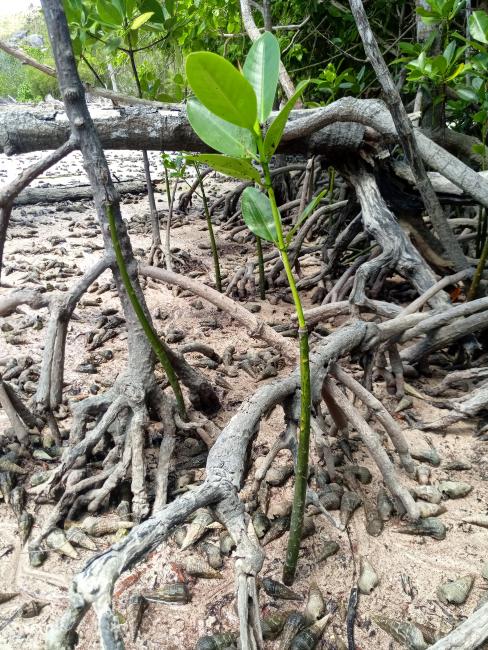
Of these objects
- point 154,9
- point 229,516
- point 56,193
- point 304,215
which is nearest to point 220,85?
point 304,215

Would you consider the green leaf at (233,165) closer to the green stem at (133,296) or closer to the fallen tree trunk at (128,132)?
the green stem at (133,296)

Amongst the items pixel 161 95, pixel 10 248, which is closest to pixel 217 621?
pixel 161 95

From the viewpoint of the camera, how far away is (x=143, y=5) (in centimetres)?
304

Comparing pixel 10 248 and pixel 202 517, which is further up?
pixel 10 248

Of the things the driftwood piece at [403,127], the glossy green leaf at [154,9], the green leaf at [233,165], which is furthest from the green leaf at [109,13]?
the green leaf at [233,165]

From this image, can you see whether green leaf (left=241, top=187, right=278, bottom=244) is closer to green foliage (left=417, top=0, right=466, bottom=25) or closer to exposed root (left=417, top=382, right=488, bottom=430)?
exposed root (left=417, top=382, right=488, bottom=430)

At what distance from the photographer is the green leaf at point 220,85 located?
2.83 feet

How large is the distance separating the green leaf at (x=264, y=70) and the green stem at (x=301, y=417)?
96mm

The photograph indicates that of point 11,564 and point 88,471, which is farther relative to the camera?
point 88,471

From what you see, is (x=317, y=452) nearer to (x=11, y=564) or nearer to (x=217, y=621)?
(x=217, y=621)

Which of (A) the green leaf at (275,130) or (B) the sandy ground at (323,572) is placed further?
(B) the sandy ground at (323,572)

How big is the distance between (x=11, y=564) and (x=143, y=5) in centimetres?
302

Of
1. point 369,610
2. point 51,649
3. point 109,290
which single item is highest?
point 109,290

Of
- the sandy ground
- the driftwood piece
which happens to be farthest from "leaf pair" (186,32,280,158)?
the driftwood piece
